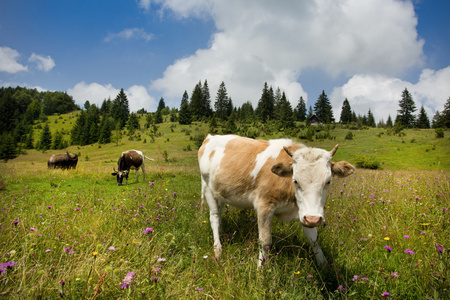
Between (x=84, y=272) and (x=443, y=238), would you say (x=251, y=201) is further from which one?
(x=443, y=238)

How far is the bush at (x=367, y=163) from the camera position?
62.9 feet

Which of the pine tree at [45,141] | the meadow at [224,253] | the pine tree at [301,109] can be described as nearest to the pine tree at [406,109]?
the pine tree at [301,109]

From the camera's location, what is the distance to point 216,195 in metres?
4.16

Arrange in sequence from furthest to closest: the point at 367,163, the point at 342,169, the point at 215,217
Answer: the point at 367,163, the point at 215,217, the point at 342,169

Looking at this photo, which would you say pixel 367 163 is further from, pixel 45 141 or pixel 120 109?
pixel 120 109

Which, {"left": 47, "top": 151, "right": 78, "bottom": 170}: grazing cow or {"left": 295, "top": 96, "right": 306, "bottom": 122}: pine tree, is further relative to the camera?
{"left": 295, "top": 96, "right": 306, "bottom": 122}: pine tree

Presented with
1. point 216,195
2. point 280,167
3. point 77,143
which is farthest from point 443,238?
point 77,143

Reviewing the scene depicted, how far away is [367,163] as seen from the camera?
763 inches

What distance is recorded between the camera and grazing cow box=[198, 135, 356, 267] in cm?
274

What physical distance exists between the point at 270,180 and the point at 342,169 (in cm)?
101

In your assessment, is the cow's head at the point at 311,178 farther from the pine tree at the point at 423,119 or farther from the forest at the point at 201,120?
the pine tree at the point at 423,119

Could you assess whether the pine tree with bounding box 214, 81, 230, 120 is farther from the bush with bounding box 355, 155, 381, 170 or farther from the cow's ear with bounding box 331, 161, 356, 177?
the cow's ear with bounding box 331, 161, 356, 177

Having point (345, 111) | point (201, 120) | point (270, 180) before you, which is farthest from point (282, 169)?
point (345, 111)

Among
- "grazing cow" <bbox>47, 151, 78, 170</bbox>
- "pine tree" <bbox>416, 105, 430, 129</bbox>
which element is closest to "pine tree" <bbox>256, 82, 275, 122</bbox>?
"pine tree" <bbox>416, 105, 430, 129</bbox>
